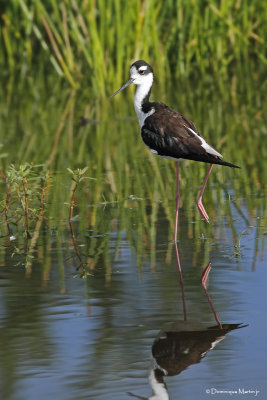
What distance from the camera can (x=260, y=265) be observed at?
5.24 m

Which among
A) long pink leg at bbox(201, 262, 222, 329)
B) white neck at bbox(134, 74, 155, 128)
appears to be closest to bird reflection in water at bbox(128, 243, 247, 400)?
long pink leg at bbox(201, 262, 222, 329)

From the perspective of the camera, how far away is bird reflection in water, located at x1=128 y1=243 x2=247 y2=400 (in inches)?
145

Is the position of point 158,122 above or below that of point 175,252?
above

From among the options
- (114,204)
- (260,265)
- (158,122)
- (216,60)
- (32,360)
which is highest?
(216,60)

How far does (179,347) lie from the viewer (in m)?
4.02

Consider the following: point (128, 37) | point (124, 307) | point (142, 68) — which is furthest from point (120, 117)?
point (124, 307)

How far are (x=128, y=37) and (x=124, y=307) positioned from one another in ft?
25.7

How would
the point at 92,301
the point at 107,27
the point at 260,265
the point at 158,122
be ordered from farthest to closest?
the point at 107,27 < the point at 158,122 < the point at 260,265 < the point at 92,301

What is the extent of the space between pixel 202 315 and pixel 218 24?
9.34m

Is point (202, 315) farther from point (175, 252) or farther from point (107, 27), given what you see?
point (107, 27)

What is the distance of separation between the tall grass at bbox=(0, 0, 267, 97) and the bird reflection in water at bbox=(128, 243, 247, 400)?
7.75 meters

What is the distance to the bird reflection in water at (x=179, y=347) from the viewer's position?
3.69 meters

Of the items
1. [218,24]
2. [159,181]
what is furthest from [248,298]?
[218,24]

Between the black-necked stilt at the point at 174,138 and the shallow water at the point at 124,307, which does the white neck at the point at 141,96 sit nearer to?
the black-necked stilt at the point at 174,138
